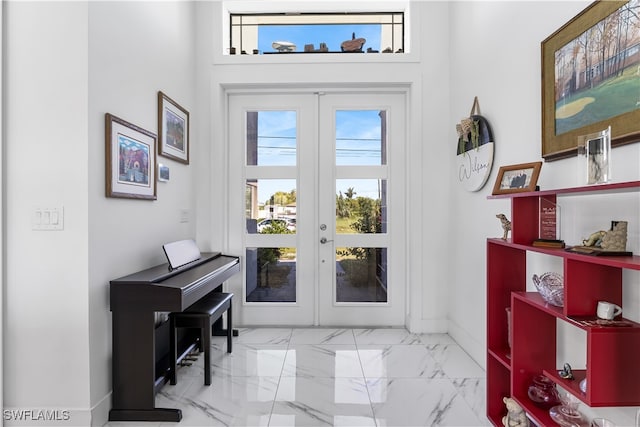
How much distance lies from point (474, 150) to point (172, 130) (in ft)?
8.03

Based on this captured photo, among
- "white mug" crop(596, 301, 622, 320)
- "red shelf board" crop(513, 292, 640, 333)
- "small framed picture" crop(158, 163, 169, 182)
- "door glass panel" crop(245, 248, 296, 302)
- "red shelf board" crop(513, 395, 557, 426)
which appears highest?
"small framed picture" crop(158, 163, 169, 182)

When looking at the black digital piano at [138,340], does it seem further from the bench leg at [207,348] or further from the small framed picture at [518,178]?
the small framed picture at [518,178]

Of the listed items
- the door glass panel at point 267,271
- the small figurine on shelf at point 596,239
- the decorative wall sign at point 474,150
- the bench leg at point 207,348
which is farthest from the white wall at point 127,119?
the decorative wall sign at point 474,150

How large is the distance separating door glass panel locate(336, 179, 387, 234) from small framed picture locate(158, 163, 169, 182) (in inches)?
63.6

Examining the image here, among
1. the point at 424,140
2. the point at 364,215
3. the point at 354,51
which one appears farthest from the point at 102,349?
the point at 354,51

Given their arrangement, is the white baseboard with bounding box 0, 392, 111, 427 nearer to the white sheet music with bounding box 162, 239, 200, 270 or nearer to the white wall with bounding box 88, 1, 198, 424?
the white wall with bounding box 88, 1, 198, 424

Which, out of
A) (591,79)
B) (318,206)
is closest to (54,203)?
(318,206)

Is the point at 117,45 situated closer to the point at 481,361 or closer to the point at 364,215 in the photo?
the point at 364,215

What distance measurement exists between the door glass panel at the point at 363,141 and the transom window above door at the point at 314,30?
721 millimetres

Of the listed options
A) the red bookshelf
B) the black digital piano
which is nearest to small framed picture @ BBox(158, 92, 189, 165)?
the black digital piano

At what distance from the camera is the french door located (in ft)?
11.7

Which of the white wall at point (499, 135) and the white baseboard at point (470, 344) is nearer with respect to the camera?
the white wall at point (499, 135)

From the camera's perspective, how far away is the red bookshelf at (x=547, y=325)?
47.3 inches

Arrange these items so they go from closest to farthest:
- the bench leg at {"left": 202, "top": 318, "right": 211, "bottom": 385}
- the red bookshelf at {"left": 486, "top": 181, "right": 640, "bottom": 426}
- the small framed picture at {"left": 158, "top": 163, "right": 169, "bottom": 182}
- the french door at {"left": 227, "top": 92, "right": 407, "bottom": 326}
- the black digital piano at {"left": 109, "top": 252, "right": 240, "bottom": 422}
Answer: the red bookshelf at {"left": 486, "top": 181, "right": 640, "bottom": 426} → the black digital piano at {"left": 109, "top": 252, "right": 240, "bottom": 422} → the bench leg at {"left": 202, "top": 318, "right": 211, "bottom": 385} → the small framed picture at {"left": 158, "top": 163, "right": 169, "bottom": 182} → the french door at {"left": 227, "top": 92, "right": 407, "bottom": 326}
